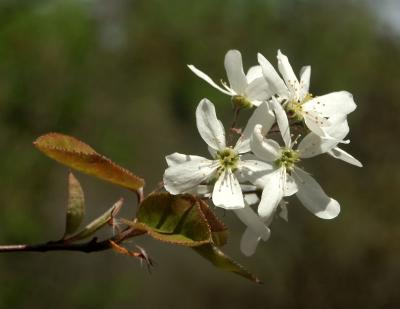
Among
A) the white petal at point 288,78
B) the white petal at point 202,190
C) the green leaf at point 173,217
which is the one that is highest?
the white petal at point 288,78

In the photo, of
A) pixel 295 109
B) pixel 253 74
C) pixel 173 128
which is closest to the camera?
pixel 295 109

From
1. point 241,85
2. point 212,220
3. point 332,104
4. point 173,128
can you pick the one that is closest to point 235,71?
point 241,85

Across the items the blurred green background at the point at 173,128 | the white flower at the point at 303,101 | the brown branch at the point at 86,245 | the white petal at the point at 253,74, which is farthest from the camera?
→ the blurred green background at the point at 173,128

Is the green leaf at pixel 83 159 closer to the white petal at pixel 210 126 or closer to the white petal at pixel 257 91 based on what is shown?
the white petal at pixel 210 126

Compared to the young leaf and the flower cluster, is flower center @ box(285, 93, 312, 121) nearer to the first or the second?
the flower cluster

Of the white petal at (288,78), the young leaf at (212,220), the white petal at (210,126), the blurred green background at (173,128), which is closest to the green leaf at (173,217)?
the young leaf at (212,220)

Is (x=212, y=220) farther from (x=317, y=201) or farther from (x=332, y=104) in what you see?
(x=332, y=104)
